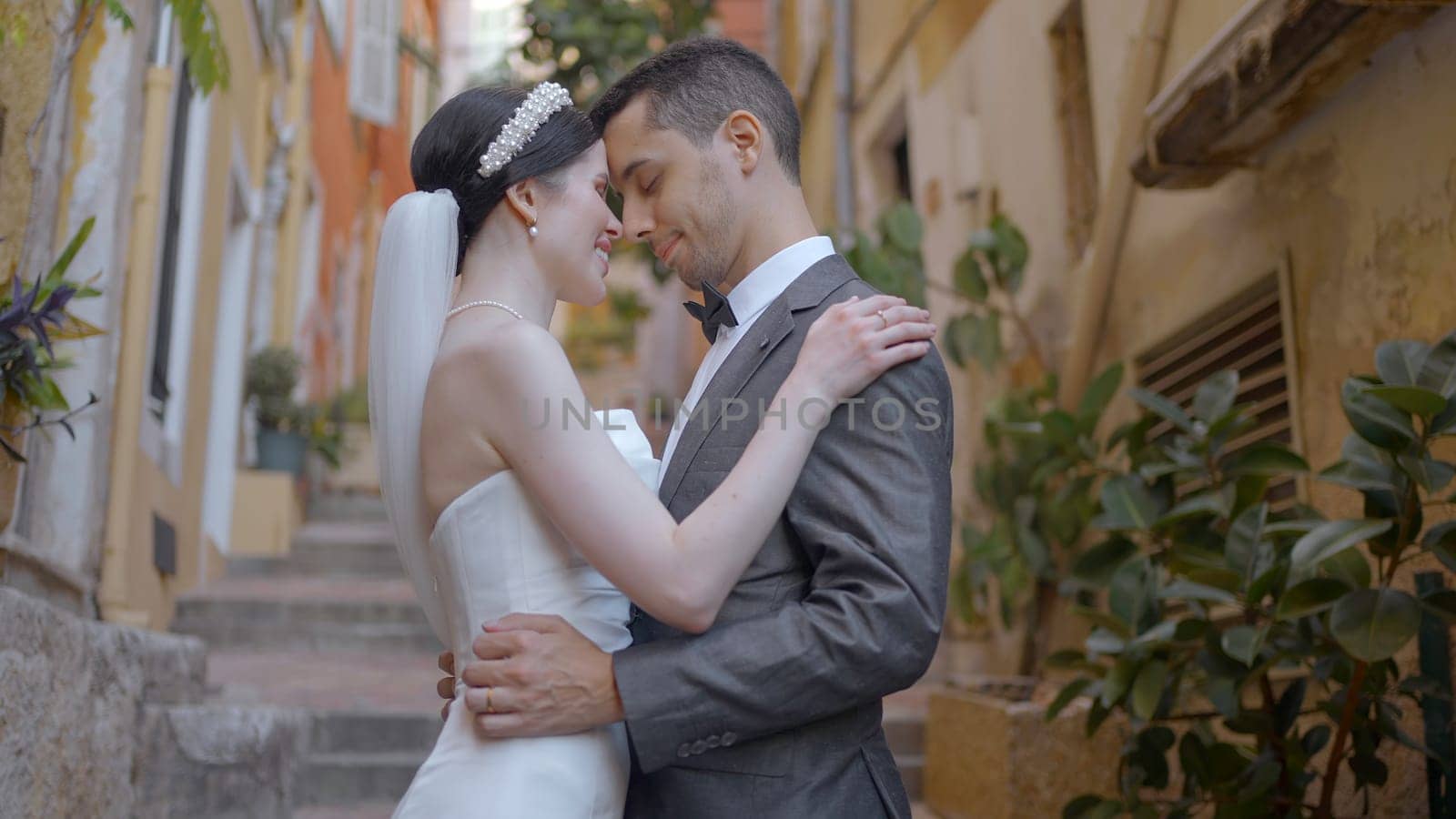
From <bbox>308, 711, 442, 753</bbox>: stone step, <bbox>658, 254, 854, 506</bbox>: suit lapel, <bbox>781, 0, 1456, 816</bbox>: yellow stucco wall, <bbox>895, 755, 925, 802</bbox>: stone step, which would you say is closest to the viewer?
<bbox>658, 254, 854, 506</bbox>: suit lapel

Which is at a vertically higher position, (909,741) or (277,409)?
(277,409)

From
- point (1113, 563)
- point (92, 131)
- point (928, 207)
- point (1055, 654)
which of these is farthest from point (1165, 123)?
point (928, 207)

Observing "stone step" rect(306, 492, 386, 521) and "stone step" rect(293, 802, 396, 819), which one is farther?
"stone step" rect(306, 492, 386, 521)

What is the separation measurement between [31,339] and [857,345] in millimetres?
Answer: 1897

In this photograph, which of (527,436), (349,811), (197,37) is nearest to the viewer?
(527,436)

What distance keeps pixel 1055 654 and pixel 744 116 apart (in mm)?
2564

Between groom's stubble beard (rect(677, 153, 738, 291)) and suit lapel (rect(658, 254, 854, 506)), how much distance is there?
14cm

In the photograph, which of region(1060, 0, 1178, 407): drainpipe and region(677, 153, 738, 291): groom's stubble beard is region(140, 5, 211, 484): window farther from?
region(677, 153, 738, 291): groom's stubble beard

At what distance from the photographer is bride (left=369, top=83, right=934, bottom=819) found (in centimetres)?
Answer: 168

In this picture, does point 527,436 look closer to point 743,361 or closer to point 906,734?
point 743,361

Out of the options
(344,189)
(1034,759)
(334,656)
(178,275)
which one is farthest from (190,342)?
(344,189)

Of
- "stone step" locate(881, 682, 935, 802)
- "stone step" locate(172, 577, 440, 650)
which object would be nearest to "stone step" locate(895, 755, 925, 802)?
"stone step" locate(881, 682, 935, 802)

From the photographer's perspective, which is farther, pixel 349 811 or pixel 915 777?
pixel 915 777

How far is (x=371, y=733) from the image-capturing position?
17.9 feet
